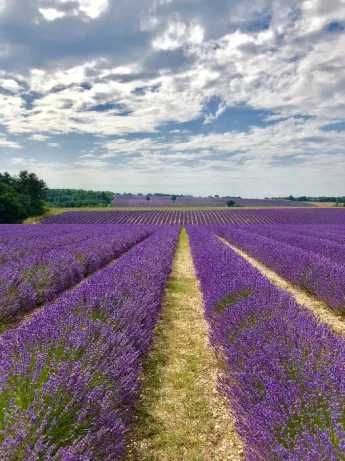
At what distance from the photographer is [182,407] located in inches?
95.3

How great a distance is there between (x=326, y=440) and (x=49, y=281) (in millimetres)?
4869

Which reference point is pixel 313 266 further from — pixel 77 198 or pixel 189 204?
pixel 77 198

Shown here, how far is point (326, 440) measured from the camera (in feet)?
4.41

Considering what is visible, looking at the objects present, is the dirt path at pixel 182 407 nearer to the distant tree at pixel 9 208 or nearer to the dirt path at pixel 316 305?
the dirt path at pixel 316 305

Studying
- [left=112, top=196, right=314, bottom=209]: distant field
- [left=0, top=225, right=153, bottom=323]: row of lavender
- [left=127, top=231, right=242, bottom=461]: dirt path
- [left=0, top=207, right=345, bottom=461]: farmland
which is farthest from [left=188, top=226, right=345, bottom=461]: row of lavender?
[left=112, top=196, right=314, bottom=209]: distant field

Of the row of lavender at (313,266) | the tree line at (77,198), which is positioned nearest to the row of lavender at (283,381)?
the row of lavender at (313,266)

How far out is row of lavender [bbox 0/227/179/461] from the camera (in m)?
1.41

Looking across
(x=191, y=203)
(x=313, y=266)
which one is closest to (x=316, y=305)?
(x=313, y=266)

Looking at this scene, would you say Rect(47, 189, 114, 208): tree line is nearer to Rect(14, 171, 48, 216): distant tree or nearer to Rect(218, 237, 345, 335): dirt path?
Rect(14, 171, 48, 216): distant tree

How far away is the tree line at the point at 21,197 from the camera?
33906 millimetres

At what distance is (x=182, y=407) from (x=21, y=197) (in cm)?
4113

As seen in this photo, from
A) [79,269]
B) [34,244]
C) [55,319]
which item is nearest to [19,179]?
[34,244]

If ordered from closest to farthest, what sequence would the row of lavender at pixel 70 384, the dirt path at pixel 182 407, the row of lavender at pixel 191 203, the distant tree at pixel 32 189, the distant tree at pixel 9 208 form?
the row of lavender at pixel 70 384 < the dirt path at pixel 182 407 < the distant tree at pixel 9 208 < the distant tree at pixel 32 189 < the row of lavender at pixel 191 203

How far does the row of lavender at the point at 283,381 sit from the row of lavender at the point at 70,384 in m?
0.69
